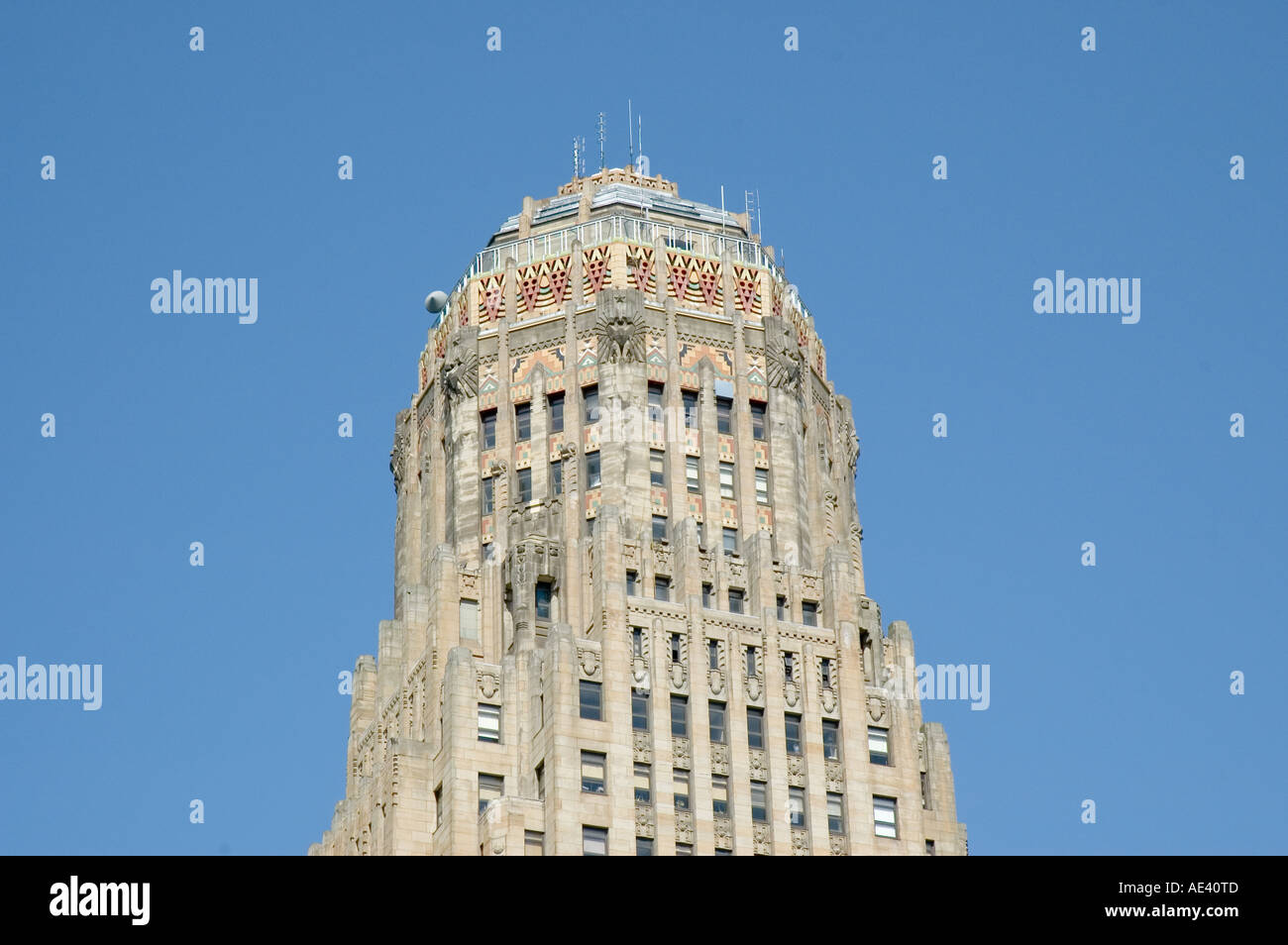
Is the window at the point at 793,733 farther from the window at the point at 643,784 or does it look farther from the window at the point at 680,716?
the window at the point at 643,784

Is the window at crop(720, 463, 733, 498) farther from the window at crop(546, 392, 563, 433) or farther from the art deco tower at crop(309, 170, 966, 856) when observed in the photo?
the window at crop(546, 392, 563, 433)

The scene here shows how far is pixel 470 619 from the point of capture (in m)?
128

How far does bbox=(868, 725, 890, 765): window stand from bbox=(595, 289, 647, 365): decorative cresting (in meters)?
21.6

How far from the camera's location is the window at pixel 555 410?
13312cm

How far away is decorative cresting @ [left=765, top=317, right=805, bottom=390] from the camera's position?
13500cm

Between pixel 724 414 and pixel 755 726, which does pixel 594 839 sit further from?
pixel 724 414

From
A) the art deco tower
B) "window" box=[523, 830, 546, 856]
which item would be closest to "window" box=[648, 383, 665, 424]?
the art deco tower

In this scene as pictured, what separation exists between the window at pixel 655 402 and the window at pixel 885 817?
71.7 ft

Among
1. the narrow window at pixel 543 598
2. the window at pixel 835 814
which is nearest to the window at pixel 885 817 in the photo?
the window at pixel 835 814

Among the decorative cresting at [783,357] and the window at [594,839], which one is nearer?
the window at [594,839]

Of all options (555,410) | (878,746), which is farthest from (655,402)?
(878,746)

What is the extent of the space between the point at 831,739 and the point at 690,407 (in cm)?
1904
